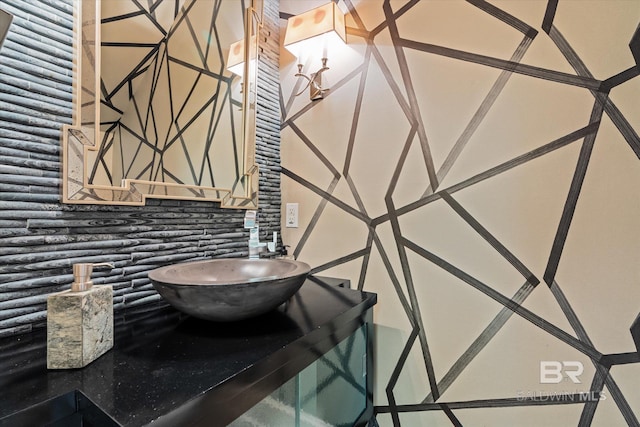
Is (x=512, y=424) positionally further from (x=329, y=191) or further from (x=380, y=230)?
(x=329, y=191)

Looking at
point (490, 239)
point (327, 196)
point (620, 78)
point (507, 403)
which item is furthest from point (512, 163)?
point (507, 403)

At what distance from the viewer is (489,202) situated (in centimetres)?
114

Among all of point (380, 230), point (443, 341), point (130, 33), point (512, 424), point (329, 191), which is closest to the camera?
point (130, 33)

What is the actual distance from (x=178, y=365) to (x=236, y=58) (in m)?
1.19

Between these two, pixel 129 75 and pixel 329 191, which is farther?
Result: pixel 329 191

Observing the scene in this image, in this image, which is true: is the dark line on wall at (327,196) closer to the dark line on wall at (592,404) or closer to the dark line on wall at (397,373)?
the dark line on wall at (397,373)

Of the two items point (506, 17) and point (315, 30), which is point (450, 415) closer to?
point (506, 17)

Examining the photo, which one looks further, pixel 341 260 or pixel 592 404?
pixel 341 260

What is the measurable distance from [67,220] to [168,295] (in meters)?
0.33

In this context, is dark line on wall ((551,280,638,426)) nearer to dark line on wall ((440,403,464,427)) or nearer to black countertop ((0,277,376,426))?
dark line on wall ((440,403,464,427))

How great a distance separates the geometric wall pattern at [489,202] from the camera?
3.27 feet

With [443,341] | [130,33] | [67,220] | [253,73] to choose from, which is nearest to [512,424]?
[443,341]

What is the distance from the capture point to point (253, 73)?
55.4 inches

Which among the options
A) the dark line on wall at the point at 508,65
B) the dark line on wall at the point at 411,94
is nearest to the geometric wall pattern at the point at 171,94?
the dark line on wall at the point at 411,94
